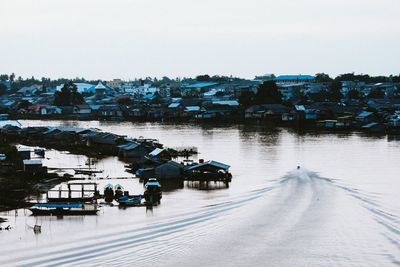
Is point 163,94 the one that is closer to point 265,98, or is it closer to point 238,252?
point 265,98

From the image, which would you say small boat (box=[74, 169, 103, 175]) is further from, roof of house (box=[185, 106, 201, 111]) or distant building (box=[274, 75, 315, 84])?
distant building (box=[274, 75, 315, 84])

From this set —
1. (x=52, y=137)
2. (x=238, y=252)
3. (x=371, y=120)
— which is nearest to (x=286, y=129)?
(x=371, y=120)

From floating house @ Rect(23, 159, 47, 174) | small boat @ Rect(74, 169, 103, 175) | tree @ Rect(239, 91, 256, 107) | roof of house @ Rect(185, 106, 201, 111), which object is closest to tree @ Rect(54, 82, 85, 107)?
roof of house @ Rect(185, 106, 201, 111)

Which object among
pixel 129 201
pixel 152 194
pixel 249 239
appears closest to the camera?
pixel 249 239

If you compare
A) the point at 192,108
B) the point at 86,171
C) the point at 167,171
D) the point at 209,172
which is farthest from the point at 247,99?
the point at 167,171

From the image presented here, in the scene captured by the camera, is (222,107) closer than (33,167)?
No

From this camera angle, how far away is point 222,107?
107 ft

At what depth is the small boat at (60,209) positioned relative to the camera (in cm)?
967

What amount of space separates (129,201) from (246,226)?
239 cm

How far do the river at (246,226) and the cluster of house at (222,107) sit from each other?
12.8m

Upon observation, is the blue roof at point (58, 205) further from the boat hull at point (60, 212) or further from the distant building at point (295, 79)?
the distant building at point (295, 79)

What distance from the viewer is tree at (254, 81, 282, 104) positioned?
3231 cm

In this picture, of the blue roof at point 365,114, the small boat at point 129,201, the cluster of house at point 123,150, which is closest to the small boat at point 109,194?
the small boat at point 129,201

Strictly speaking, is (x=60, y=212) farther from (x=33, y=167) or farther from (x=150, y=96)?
(x=150, y=96)
